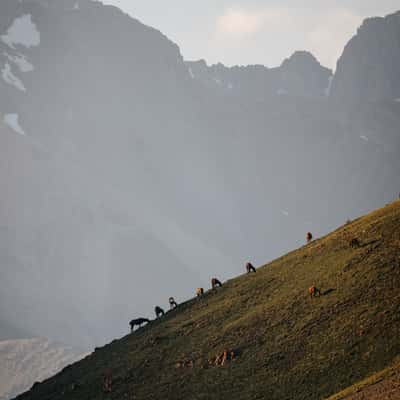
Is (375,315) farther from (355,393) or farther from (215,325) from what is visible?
(215,325)

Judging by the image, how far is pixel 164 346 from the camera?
194 feet

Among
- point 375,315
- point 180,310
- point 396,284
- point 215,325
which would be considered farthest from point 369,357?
point 180,310

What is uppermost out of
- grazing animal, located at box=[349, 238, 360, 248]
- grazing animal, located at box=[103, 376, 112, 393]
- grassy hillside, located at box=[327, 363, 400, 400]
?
grazing animal, located at box=[349, 238, 360, 248]

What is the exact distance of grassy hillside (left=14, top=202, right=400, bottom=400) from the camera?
42.4 metres

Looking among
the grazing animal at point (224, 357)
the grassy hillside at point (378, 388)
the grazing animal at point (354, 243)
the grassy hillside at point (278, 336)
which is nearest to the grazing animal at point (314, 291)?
the grassy hillside at point (278, 336)

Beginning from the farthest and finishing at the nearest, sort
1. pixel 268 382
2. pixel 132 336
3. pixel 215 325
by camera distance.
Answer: pixel 132 336 < pixel 215 325 < pixel 268 382

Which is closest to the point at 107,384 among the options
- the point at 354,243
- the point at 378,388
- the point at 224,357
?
the point at 224,357

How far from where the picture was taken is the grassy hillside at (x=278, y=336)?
42438 millimetres

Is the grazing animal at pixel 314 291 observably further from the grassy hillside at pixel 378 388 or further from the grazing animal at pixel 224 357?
the grassy hillside at pixel 378 388

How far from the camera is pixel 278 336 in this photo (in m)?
49.7

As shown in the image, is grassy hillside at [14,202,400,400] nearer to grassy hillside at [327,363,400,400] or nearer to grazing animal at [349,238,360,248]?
grazing animal at [349,238,360,248]

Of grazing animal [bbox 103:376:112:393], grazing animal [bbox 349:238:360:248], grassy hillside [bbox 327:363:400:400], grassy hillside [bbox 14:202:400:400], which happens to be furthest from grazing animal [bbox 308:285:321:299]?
grazing animal [bbox 103:376:112:393]

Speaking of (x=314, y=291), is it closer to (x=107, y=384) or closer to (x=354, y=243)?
(x=354, y=243)

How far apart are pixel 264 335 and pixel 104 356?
24.3m
